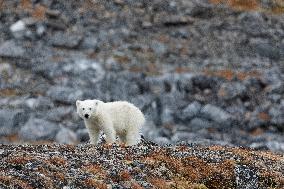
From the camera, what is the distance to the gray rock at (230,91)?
53.1m

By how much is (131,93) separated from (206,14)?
12.0m

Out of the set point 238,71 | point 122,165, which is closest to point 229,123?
point 238,71

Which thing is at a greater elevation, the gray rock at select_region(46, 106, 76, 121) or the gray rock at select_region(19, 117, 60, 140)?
the gray rock at select_region(46, 106, 76, 121)

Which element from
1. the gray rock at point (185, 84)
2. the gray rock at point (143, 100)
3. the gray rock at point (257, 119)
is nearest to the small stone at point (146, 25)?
the gray rock at point (185, 84)

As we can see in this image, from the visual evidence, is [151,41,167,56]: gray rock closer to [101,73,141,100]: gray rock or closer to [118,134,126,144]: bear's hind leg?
[101,73,141,100]: gray rock

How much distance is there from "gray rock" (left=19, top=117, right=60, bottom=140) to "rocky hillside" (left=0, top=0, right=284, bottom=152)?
0.07 metres

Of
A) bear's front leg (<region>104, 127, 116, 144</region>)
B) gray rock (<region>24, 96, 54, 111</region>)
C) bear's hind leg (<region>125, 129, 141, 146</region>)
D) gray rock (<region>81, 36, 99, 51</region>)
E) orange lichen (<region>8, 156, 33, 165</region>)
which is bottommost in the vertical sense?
gray rock (<region>24, 96, 54, 111</region>)

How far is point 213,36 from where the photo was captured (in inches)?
2304

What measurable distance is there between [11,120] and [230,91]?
15.2 meters

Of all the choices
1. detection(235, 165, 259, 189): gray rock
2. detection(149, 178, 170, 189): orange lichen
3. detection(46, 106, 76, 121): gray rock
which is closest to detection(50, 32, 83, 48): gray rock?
detection(46, 106, 76, 121): gray rock

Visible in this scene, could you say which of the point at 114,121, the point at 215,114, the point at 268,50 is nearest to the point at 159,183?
the point at 114,121

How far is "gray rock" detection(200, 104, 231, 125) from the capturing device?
51469 millimetres

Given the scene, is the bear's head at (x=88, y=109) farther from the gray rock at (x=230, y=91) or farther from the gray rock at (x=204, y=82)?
the gray rock at (x=204, y=82)

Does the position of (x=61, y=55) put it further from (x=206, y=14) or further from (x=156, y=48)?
(x=206, y=14)
